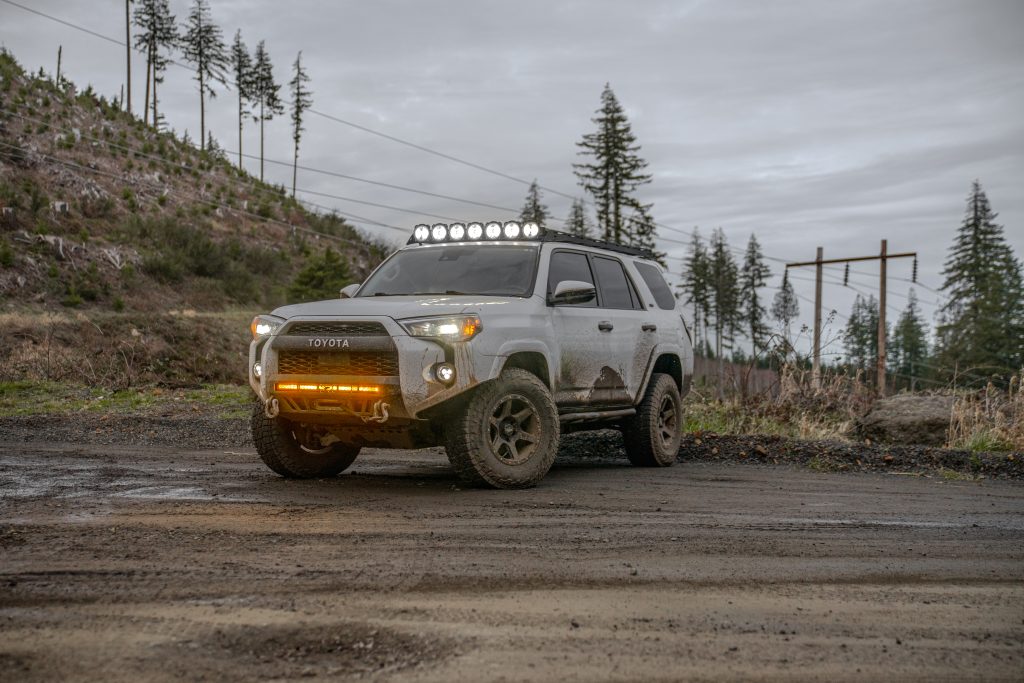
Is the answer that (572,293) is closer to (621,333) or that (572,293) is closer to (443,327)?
(621,333)

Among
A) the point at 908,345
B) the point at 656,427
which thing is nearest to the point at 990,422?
the point at 656,427

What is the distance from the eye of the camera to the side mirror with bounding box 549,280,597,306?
7.45 meters

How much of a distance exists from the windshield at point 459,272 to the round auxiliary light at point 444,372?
1218 mm

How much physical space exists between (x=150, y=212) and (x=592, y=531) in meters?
42.9

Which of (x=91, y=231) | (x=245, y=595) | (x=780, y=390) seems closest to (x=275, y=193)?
(x=91, y=231)

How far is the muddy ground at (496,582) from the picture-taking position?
3.16m

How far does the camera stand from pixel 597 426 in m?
8.84

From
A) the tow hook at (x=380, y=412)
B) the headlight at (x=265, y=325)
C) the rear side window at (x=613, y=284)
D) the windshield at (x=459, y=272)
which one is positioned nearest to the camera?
the tow hook at (x=380, y=412)

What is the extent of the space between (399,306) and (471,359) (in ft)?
2.30

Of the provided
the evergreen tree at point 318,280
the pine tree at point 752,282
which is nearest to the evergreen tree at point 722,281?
the pine tree at point 752,282

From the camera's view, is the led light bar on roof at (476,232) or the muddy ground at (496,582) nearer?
the muddy ground at (496,582)

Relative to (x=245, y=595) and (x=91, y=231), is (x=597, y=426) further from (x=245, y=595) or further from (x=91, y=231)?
(x=91, y=231)

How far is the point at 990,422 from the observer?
12.6 m

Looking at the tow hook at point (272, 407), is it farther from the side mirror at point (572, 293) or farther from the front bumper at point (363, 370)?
the side mirror at point (572, 293)
